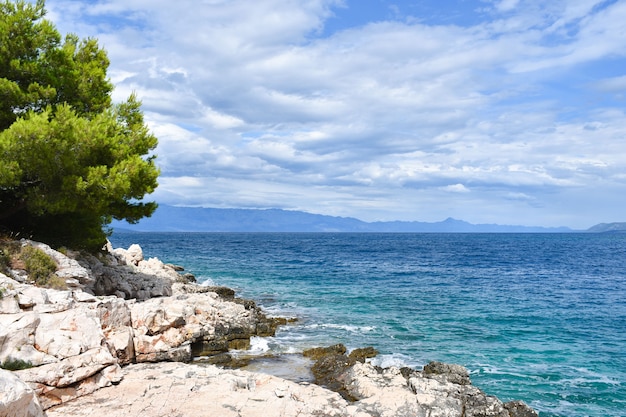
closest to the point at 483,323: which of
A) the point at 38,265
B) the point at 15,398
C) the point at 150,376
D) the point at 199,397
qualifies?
the point at 199,397

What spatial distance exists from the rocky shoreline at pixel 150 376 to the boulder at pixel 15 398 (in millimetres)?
21

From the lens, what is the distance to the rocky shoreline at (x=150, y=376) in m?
13.1

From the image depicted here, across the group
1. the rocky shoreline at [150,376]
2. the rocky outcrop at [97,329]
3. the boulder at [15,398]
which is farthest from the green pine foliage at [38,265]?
the boulder at [15,398]

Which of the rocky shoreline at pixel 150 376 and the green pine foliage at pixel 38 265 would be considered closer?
the rocky shoreline at pixel 150 376

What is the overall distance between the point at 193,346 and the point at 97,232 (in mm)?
10020

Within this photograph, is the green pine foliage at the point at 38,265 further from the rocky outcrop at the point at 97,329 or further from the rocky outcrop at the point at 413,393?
the rocky outcrop at the point at 413,393

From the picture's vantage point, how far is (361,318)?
109 feet

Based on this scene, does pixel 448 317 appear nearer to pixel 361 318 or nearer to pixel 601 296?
pixel 361 318

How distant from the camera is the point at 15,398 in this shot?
980 cm

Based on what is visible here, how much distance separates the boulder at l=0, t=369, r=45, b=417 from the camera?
957cm

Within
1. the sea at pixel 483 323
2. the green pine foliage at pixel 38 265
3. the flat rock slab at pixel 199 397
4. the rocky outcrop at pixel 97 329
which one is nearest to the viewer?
the flat rock slab at pixel 199 397

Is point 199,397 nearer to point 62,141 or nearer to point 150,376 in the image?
point 150,376

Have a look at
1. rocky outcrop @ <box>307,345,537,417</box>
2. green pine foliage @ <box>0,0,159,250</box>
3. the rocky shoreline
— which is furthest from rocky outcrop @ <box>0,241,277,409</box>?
rocky outcrop @ <box>307,345,537,417</box>

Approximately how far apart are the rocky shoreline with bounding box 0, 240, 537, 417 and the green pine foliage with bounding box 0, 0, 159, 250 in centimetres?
319
